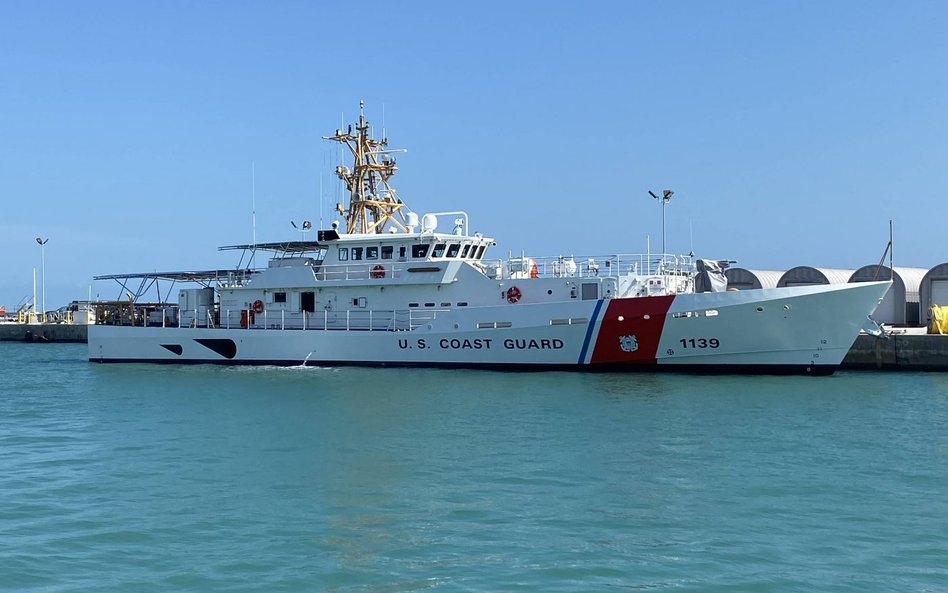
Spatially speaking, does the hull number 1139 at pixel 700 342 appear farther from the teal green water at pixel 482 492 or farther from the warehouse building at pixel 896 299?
the warehouse building at pixel 896 299

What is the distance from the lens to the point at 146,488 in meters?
11.1

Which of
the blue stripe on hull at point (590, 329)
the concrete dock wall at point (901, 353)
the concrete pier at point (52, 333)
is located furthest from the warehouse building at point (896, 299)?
the concrete pier at point (52, 333)

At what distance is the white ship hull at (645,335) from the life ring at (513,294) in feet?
2.46

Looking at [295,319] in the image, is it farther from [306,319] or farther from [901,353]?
[901,353]

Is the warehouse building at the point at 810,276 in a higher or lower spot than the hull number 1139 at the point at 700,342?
higher

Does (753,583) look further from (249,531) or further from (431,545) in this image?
(249,531)

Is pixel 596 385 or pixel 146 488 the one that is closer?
pixel 146 488

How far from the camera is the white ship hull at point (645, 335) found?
21.5m

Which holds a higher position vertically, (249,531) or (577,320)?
(577,320)

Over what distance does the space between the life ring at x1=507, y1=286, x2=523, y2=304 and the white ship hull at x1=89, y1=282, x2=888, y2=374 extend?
2.46 feet

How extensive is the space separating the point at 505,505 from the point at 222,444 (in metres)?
6.01

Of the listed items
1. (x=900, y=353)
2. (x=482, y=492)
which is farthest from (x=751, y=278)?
(x=482, y=492)

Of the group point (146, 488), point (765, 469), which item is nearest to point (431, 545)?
point (146, 488)

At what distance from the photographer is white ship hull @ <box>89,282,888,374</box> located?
845 inches
